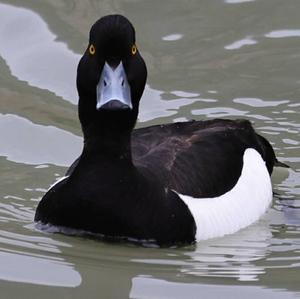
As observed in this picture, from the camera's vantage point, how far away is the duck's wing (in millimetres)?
8281

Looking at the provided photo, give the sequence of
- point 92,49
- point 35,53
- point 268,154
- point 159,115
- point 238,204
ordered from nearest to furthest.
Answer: point 92,49 < point 238,204 < point 268,154 < point 159,115 < point 35,53

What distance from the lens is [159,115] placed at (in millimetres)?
10773

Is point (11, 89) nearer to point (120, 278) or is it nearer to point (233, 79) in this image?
point (233, 79)

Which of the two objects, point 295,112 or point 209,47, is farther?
point 209,47

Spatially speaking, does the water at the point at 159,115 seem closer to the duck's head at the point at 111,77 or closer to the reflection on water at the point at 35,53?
the reflection on water at the point at 35,53

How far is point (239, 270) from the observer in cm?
755

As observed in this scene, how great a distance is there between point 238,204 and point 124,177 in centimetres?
104

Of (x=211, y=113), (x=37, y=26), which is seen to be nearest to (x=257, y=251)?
(x=211, y=113)

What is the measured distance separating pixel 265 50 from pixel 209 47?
1.66 feet

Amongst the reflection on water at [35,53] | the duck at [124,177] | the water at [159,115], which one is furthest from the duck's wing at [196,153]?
the reflection on water at [35,53]

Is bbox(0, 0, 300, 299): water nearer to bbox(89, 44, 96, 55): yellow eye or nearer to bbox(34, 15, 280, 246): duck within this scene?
bbox(34, 15, 280, 246): duck

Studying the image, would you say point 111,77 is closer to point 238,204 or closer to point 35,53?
point 238,204

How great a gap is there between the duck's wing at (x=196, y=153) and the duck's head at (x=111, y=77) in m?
0.47

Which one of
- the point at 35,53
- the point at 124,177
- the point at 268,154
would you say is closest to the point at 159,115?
the point at 268,154
